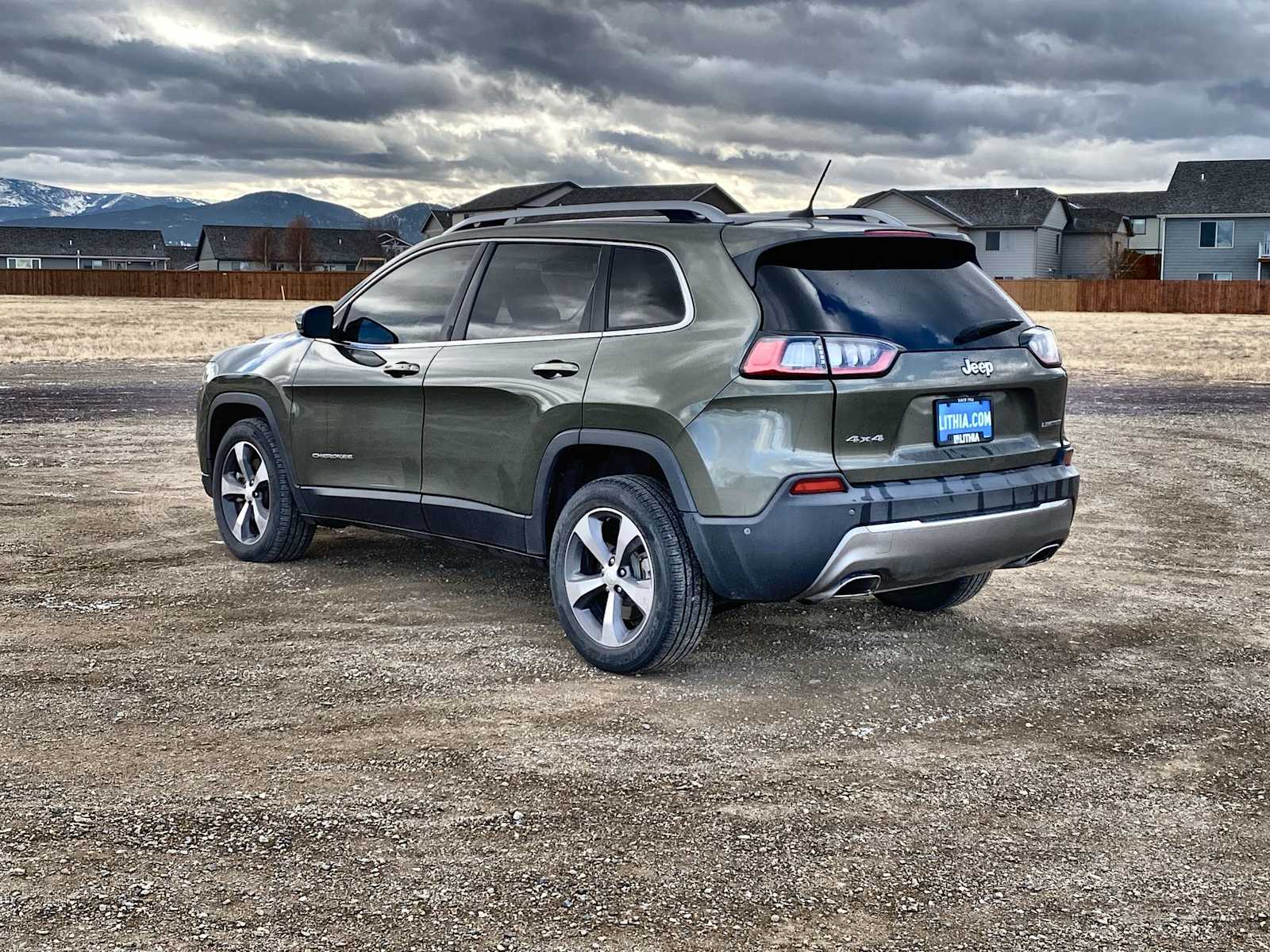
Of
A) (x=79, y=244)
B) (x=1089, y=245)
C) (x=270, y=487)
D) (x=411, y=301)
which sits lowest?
(x=270, y=487)

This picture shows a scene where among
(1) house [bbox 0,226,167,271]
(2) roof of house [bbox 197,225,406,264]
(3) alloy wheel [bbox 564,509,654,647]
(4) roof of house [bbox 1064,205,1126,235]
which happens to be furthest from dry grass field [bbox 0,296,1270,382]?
(1) house [bbox 0,226,167,271]

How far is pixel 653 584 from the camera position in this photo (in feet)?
18.0

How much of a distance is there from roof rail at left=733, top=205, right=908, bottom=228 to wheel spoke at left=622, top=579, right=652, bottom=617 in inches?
58.0

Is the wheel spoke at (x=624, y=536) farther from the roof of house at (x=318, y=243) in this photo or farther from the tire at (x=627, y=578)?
the roof of house at (x=318, y=243)

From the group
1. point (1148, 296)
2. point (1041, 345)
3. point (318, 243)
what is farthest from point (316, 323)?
point (318, 243)

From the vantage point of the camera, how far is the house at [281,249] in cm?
12681

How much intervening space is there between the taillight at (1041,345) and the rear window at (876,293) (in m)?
0.07

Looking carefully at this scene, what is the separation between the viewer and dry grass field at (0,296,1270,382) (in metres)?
27.1

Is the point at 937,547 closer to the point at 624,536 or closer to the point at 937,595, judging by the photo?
the point at 624,536

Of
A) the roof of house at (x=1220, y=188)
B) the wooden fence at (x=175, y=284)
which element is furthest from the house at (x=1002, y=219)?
the wooden fence at (x=175, y=284)

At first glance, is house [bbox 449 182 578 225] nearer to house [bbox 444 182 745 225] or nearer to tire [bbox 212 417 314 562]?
house [bbox 444 182 745 225]

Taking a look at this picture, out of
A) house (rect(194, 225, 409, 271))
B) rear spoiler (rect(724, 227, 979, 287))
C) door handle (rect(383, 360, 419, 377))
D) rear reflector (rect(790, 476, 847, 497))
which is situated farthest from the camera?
house (rect(194, 225, 409, 271))

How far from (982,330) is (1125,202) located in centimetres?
10625

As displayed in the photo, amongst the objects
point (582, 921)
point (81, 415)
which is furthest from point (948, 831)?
point (81, 415)
